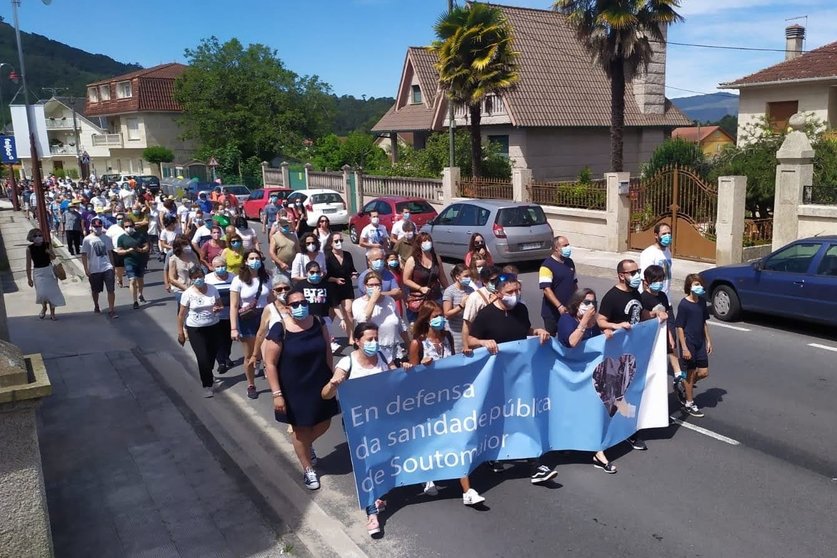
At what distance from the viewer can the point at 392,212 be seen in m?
21.1

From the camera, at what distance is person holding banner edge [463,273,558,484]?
606cm

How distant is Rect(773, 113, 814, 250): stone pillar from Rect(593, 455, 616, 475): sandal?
36.3 ft

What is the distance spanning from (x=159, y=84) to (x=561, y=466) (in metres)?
63.1

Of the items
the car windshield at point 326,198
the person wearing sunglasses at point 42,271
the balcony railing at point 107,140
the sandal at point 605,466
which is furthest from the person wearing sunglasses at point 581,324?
the balcony railing at point 107,140

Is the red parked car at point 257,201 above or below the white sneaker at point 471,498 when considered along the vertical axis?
above

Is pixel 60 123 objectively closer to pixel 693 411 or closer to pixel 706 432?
pixel 693 411

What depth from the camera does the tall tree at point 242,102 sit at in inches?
1877

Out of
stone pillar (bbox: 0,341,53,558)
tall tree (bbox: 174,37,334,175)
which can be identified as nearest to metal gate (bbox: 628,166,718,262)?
stone pillar (bbox: 0,341,53,558)

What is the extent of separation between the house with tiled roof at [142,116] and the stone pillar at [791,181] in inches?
2032

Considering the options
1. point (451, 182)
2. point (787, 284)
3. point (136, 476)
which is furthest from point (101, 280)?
point (451, 182)

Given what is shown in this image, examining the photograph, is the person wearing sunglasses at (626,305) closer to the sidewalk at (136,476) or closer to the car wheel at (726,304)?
the sidewalk at (136,476)

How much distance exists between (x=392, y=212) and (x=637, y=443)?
1496cm

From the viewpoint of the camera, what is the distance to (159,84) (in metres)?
62.3

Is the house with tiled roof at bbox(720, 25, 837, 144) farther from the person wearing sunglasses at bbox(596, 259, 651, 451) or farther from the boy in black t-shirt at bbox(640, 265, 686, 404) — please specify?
the person wearing sunglasses at bbox(596, 259, 651, 451)
